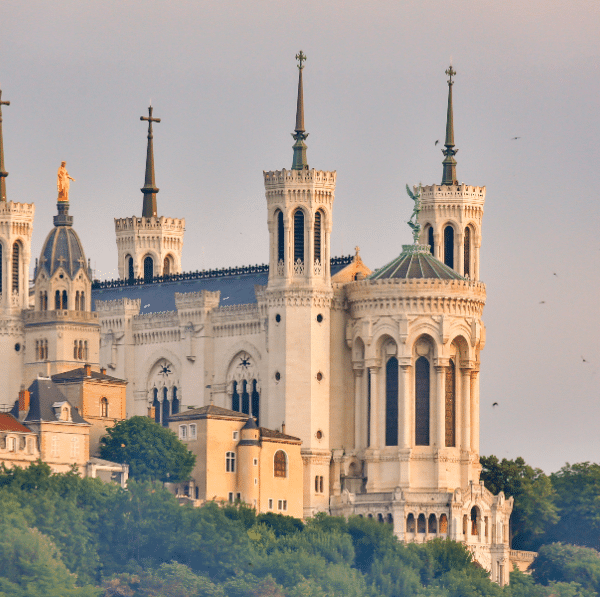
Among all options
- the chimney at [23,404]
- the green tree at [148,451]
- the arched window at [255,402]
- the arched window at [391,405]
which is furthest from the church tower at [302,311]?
the chimney at [23,404]

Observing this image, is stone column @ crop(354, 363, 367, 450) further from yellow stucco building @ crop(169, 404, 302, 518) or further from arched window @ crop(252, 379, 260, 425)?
arched window @ crop(252, 379, 260, 425)

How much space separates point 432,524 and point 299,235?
19118 millimetres

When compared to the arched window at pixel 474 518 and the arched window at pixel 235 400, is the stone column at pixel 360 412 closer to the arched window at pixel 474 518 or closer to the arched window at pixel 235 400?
the arched window at pixel 474 518

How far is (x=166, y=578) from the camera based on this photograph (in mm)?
173875

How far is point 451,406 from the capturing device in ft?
635

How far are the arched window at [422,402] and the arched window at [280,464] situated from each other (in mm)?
8401

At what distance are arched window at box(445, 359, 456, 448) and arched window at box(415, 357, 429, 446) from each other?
1317 millimetres

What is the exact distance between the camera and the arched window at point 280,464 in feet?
620

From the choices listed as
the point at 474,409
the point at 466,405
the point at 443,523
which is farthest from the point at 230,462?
the point at 474,409

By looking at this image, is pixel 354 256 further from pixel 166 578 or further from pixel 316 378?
pixel 166 578

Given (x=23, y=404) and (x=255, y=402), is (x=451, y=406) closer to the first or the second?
(x=255, y=402)

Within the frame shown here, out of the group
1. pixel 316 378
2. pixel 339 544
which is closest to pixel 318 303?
pixel 316 378

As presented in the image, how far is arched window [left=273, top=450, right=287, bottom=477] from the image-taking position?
189 meters

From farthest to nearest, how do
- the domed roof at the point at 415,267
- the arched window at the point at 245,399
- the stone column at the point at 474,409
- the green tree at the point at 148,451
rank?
the arched window at the point at 245,399 < the stone column at the point at 474,409 < the domed roof at the point at 415,267 < the green tree at the point at 148,451
